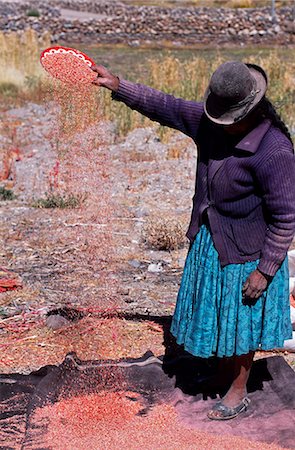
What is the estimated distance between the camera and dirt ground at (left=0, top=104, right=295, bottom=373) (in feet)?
13.7

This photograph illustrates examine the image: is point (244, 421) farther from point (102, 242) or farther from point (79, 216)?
point (79, 216)

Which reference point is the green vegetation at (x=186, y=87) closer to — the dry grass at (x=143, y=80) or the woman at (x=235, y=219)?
the dry grass at (x=143, y=80)

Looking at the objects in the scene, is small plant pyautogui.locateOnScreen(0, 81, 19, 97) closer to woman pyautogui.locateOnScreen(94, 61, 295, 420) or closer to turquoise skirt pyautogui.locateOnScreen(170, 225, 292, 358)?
woman pyautogui.locateOnScreen(94, 61, 295, 420)

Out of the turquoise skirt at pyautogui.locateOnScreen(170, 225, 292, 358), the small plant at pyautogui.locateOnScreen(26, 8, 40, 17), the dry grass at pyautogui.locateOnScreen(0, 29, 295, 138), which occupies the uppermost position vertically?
the turquoise skirt at pyautogui.locateOnScreen(170, 225, 292, 358)

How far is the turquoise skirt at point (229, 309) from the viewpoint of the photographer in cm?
325

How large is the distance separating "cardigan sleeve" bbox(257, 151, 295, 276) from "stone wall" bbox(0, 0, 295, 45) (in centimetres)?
1728

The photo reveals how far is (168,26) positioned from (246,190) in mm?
18182

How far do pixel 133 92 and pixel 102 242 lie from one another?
2238mm

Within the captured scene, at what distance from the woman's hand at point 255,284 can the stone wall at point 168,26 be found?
17.3 metres

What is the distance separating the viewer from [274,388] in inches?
145

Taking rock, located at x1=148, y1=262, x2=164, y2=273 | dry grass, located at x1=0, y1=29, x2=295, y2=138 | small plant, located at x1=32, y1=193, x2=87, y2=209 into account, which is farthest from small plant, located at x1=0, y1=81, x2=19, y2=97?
rock, located at x1=148, y1=262, x2=164, y2=273

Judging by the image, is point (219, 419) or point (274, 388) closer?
point (219, 419)

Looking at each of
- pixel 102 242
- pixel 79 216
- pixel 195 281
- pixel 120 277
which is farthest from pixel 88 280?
pixel 195 281

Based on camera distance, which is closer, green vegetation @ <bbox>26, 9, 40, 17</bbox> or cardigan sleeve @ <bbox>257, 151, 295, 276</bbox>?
cardigan sleeve @ <bbox>257, 151, 295, 276</bbox>
